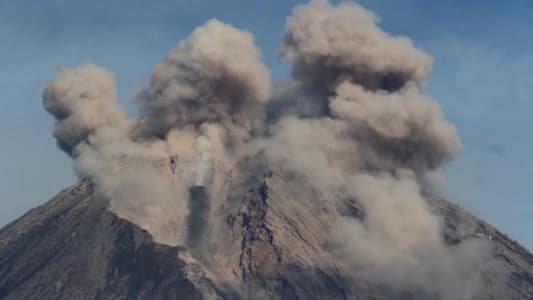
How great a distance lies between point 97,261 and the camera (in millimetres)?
126625

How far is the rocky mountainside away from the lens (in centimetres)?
12381

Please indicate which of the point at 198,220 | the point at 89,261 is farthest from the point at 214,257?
the point at 89,261

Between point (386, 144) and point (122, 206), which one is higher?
point (386, 144)

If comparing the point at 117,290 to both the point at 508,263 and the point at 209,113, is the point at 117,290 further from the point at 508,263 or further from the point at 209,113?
the point at 508,263

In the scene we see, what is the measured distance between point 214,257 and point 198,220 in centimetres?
383

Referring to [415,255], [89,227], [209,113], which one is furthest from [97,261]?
[415,255]

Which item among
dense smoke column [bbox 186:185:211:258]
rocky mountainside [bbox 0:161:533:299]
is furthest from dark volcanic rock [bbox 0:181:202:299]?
dense smoke column [bbox 186:185:211:258]

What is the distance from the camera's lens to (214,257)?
127125 mm

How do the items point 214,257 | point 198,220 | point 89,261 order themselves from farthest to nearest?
point 198,220
point 214,257
point 89,261

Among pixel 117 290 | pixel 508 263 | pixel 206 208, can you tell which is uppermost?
pixel 508 263

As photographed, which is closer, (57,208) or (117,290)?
(117,290)

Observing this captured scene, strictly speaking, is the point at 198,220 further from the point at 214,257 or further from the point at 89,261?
the point at 89,261

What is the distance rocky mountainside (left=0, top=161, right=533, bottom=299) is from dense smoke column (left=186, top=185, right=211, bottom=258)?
2.03ft

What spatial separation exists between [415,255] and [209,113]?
1741cm
